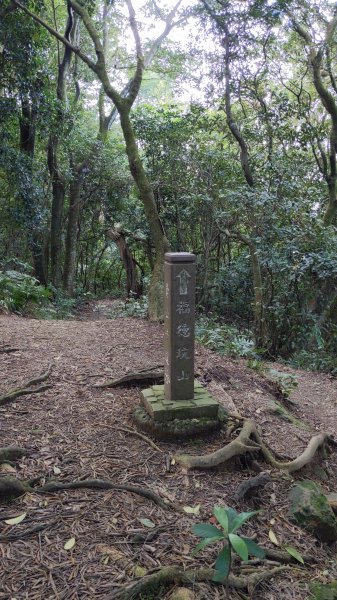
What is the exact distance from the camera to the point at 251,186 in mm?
9445

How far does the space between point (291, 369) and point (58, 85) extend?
947cm

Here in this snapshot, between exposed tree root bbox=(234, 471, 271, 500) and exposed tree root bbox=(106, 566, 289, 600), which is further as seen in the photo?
exposed tree root bbox=(234, 471, 271, 500)

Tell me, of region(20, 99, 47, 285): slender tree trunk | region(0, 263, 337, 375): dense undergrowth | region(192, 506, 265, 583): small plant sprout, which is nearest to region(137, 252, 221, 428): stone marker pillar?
region(192, 506, 265, 583): small plant sprout

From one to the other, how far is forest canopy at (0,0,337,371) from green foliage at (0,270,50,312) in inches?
1.3

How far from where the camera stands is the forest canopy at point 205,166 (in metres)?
8.06

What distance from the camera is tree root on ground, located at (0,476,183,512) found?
265cm

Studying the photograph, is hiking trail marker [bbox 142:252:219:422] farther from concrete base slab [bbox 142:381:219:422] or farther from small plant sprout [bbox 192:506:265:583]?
small plant sprout [bbox 192:506:265:583]

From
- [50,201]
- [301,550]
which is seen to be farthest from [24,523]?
[50,201]

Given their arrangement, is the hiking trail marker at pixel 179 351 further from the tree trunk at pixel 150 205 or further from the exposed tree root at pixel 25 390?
the tree trunk at pixel 150 205

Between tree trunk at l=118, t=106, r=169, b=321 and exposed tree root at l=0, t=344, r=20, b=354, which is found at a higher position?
tree trunk at l=118, t=106, r=169, b=321

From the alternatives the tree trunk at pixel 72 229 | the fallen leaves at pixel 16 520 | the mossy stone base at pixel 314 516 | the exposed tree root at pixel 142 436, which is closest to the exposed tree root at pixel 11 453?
the fallen leaves at pixel 16 520

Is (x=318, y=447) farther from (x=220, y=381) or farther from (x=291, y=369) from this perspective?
(x=291, y=369)

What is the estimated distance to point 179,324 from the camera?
373 centimetres

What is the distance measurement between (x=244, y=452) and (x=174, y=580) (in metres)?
1.47
